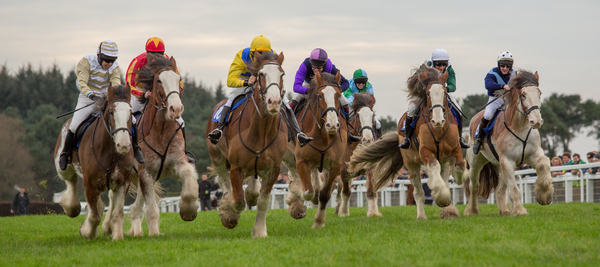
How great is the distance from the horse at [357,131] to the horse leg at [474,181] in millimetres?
2150

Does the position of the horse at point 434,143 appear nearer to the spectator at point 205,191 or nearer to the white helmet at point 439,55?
the white helmet at point 439,55

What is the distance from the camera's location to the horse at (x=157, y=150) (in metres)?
8.99

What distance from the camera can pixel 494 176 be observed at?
12781mm

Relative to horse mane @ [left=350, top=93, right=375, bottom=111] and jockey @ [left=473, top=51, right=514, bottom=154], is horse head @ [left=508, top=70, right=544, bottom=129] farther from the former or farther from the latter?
horse mane @ [left=350, top=93, right=375, bottom=111]

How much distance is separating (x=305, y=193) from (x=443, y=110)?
272 cm

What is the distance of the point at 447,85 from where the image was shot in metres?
11.6

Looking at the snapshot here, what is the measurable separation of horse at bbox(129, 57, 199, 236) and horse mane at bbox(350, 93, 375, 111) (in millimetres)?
5471

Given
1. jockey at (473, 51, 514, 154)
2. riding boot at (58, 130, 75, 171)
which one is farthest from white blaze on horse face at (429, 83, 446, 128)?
riding boot at (58, 130, 75, 171)

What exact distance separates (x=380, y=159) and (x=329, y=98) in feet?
12.2

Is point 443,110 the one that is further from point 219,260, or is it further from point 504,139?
point 219,260

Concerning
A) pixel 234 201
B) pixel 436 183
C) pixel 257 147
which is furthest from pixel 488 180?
pixel 234 201

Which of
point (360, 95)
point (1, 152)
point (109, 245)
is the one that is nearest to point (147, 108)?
point (109, 245)

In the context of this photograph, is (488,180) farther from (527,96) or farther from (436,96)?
(436,96)

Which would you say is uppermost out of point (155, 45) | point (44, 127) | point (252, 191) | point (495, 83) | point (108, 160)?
point (44, 127)
